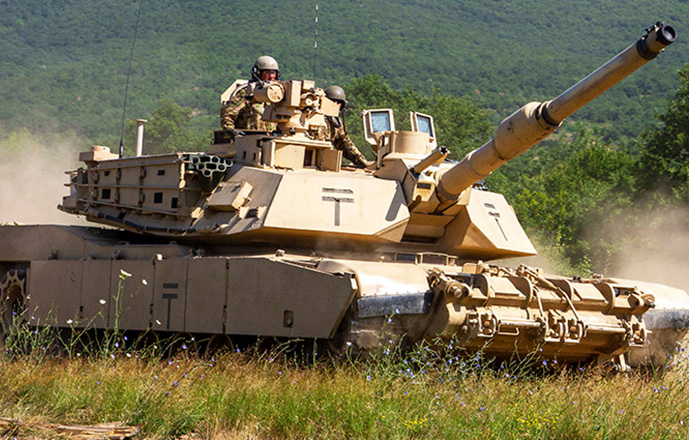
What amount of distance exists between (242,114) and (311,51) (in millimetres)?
59060

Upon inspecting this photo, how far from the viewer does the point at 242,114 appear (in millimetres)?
14242

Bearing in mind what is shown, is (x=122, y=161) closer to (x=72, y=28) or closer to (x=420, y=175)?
(x=420, y=175)

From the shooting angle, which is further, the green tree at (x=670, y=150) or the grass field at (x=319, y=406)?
the green tree at (x=670, y=150)

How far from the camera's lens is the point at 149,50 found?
71.5 meters

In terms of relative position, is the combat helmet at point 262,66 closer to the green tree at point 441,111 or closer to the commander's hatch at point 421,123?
the commander's hatch at point 421,123

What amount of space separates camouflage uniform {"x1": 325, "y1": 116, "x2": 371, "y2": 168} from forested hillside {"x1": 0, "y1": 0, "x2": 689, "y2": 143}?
45.3 meters

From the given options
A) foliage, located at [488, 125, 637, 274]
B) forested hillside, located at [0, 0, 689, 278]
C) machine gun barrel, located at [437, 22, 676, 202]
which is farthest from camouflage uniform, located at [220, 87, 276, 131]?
forested hillside, located at [0, 0, 689, 278]

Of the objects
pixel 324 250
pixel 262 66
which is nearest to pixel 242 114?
pixel 262 66

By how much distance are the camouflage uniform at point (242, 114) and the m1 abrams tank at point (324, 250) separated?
1.20 ft

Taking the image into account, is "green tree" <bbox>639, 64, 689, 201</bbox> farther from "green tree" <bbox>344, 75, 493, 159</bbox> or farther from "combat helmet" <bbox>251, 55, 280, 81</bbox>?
"combat helmet" <bbox>251, 55, 280, 81</bbox>

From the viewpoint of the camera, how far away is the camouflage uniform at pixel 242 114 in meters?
14.1

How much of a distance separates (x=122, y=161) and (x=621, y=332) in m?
7.09

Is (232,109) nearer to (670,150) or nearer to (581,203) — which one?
(581,203)

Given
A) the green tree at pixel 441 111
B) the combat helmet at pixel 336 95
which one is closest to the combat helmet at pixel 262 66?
the combat helmet at pixel 336 95
